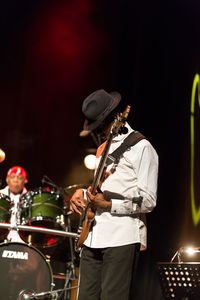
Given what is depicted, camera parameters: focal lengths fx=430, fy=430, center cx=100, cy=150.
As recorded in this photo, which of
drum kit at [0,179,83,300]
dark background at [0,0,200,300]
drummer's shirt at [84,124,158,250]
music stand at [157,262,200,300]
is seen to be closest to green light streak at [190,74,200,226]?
dark background at [0,0,200,300]

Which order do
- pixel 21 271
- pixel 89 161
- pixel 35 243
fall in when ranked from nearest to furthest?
pixel 21 271 → pixel 35 243 → pixel 89 161

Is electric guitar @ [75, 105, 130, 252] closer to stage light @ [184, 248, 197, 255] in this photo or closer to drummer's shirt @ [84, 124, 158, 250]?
drummer's shirt @ [84, 124, 158, 250]

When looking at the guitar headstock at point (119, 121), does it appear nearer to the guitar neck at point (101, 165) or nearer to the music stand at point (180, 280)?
the guitar neck at point (101, 165)

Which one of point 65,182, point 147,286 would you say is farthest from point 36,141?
point 147,286

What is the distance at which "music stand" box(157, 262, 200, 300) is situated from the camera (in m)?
3.11

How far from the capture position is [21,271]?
5.26 meters

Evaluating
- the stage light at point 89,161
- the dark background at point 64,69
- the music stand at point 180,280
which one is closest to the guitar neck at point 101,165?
the music stand at point 180,280

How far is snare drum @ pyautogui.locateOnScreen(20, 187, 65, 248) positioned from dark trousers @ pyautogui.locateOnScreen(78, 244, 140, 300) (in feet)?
9.67

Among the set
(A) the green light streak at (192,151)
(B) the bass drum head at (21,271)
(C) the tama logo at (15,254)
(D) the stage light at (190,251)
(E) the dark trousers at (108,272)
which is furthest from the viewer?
(A) the green light streak at (192,151)

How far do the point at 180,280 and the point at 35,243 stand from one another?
145 inches

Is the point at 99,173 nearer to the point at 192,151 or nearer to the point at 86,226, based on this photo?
the point at 86,226

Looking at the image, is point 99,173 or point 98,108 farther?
point 98,108

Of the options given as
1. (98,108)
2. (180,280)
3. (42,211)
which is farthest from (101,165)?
(42,211)

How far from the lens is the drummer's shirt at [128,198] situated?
2.92 m
